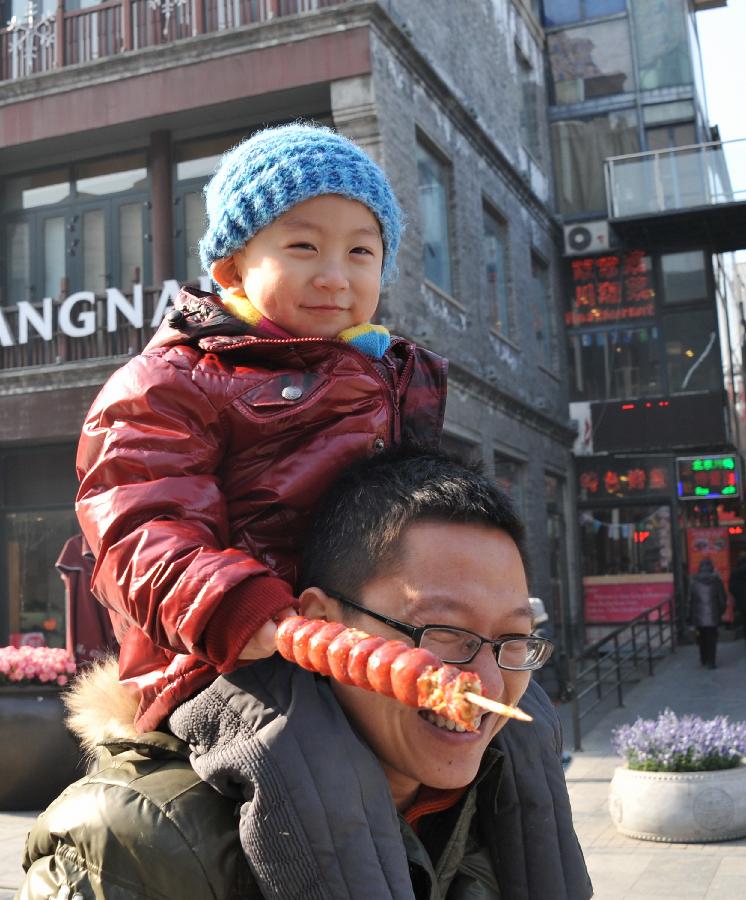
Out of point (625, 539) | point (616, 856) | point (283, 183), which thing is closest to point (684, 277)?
point (625, 539)

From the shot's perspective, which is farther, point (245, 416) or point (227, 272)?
point (227, 272)

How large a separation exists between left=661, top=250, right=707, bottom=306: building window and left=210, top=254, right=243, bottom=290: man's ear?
72.8 feet

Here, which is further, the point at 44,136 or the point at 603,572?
the point at 603,572

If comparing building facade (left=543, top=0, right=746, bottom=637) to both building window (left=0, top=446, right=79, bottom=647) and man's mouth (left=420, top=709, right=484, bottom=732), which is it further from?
man's mouth (left=420, top=709, right=484, bottom=732)

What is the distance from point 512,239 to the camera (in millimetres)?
19875

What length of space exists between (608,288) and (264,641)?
2296 centimetres

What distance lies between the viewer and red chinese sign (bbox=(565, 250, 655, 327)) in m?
23.7

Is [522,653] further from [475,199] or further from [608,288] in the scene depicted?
[608,288]

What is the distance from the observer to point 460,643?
1.87 metres

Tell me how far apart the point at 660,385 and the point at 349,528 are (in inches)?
876

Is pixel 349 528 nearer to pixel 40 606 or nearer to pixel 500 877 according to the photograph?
pixel 500 877

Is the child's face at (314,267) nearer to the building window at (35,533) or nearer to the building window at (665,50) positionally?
the building window at (35,533)

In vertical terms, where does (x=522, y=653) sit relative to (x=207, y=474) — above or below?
below

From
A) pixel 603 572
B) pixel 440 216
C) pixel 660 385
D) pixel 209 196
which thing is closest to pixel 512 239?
pixel 440 216
